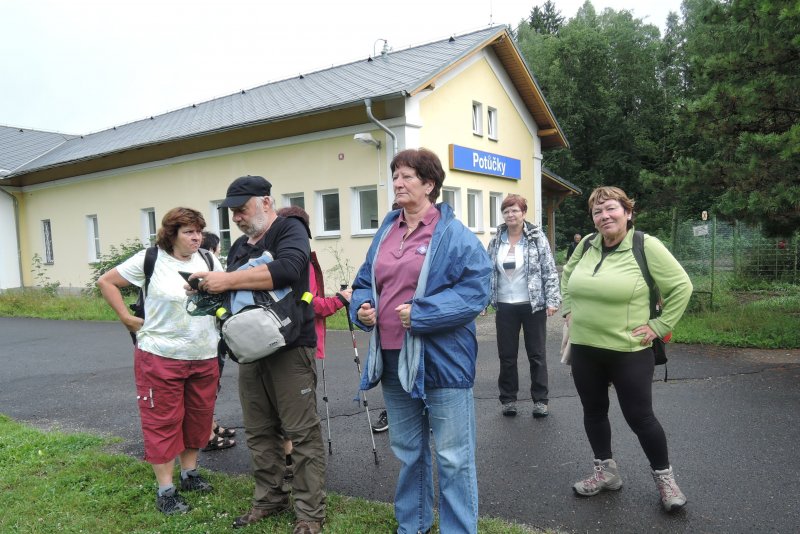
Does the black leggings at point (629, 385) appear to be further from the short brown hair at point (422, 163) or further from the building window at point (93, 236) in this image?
the building window at point (93, 236)

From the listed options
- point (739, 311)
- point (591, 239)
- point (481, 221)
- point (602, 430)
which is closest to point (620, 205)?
point (591, 239)

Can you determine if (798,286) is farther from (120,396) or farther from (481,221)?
(120,396)

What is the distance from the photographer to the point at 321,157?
14266mm

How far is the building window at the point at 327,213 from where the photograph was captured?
14586 millimetres

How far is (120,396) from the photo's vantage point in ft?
21.8

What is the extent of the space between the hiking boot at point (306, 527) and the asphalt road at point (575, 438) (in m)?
0.60

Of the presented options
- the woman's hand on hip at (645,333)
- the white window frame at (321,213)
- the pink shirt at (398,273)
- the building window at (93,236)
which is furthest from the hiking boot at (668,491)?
the building window at (93,236)

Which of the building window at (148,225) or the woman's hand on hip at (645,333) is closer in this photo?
the woman's hand on hip at (645,333)

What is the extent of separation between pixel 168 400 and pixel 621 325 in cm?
279

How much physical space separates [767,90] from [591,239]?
5.78 metres

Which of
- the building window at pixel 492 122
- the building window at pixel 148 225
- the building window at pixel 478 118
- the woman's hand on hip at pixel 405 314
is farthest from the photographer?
the building window at pixel 148 225

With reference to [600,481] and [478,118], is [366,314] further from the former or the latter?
[478,118]

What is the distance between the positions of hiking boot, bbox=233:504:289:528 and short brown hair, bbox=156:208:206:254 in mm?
1686

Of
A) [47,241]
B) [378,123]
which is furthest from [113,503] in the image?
[47,241]
